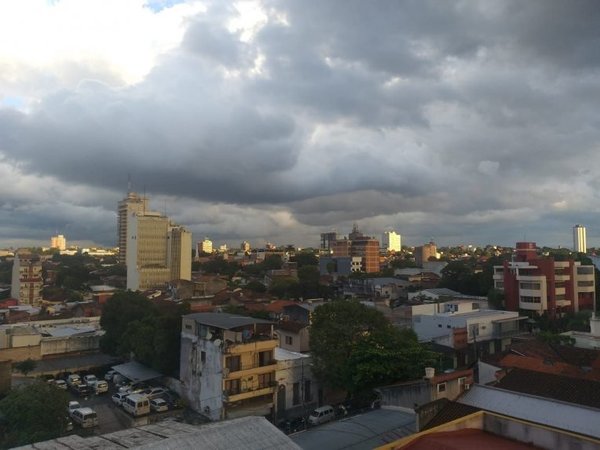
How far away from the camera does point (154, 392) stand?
2803 cm

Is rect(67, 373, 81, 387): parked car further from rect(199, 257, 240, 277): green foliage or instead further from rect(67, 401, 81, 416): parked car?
rect(199, 257, 240, 277): green foliage

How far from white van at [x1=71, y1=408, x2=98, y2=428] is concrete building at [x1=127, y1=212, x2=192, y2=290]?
67.2 metres

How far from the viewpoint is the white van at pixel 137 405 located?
24.6m

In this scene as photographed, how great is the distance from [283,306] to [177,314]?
1559cm

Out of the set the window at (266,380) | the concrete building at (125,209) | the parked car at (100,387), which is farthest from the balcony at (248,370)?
the concrete building at (125,209)

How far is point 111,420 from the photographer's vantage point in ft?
81.0

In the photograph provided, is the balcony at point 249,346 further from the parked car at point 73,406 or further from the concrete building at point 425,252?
the concrete building at point 425,252

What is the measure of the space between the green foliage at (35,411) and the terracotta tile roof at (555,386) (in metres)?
18.5

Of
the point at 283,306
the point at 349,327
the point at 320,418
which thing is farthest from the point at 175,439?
the point at 283,306

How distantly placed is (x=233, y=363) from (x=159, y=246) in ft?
251

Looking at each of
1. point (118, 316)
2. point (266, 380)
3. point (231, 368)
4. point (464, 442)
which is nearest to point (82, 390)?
point (118, 316)

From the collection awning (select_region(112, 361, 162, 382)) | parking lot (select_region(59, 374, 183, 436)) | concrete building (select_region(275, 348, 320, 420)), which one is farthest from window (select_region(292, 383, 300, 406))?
awning (select_region(112, 361, 162, 382))

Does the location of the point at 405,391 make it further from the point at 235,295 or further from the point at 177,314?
the point at 235,295

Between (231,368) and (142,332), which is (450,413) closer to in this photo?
(231,368)
